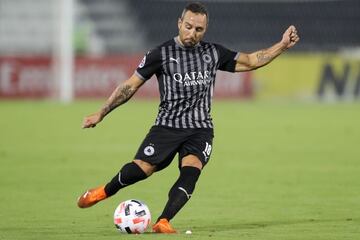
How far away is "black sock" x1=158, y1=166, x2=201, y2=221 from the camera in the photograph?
8.23m

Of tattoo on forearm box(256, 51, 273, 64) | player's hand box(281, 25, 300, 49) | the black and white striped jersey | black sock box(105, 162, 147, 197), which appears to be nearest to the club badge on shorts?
black sock box(105, 162, 147, 197)

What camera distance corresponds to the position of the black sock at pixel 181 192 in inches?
324

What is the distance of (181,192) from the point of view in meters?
8.33

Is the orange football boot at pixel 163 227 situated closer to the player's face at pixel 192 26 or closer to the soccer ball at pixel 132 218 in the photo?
the soccer ball at pixel 132 218

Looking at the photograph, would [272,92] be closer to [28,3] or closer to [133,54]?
[133,54]

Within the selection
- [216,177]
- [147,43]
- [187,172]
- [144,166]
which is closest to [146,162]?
[144,166]

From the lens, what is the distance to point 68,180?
12789 millimetres

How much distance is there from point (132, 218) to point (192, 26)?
1646mm

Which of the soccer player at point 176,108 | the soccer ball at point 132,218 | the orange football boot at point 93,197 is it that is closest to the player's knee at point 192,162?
the soccer player at point 176,108

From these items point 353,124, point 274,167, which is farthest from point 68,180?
point 353,124

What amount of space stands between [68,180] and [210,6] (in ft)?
77.8

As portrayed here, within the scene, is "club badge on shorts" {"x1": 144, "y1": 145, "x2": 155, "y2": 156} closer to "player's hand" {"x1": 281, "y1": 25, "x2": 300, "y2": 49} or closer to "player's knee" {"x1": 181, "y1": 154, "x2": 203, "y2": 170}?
"player's knee" {"x1": 181, "y1": 154, "x2": 203, "y2": 170}

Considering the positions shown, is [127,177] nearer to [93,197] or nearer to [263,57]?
[93,197]

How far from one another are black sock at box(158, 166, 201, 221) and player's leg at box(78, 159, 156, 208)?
33 cm
